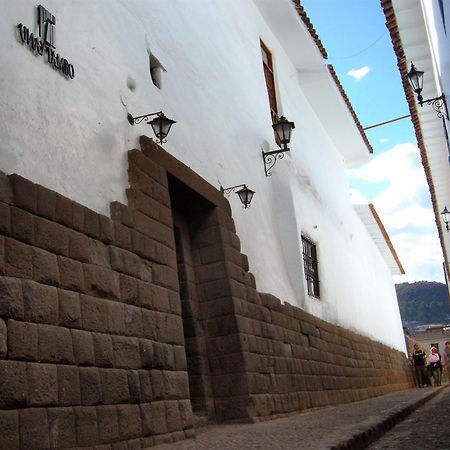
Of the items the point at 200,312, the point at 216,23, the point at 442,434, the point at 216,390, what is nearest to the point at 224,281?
the point at 200,312

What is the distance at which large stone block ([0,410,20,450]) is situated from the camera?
2.99 meters

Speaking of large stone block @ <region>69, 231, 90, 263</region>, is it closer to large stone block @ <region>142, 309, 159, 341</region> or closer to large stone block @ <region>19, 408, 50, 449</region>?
large stone block @ <region>142, 309, 159, 341</region>

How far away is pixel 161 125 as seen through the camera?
17.5 feet

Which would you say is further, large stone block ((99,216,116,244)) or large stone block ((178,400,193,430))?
large stone block ((178,400,193,430))

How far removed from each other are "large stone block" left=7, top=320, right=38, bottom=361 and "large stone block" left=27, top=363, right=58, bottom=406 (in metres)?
0.07

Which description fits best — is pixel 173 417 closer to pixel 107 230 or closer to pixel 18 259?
pixel 107 230

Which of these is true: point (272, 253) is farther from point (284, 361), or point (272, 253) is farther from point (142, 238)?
point (142, 238)

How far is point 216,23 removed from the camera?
8.20 meters

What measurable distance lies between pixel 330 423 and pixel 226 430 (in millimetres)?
930

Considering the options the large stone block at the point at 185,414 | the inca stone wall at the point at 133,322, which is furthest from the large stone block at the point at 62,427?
the large stone block at the point at 185,414

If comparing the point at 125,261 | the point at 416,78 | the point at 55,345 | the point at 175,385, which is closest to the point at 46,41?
the point at 125,261

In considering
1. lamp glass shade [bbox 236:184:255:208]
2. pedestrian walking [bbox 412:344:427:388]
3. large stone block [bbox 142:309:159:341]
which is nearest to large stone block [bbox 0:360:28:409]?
large stone block [bbox 142:309:159:341]

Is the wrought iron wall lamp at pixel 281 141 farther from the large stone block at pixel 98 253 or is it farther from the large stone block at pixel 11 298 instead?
the large stone block at pixel 11 298

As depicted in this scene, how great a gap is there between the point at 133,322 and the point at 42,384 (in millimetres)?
1135
